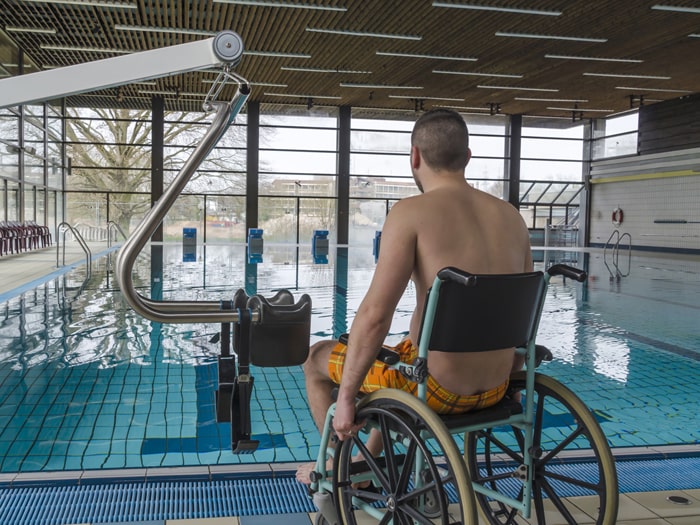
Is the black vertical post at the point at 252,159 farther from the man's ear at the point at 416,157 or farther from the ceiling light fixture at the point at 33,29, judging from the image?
the man's ear at the point at 416,157

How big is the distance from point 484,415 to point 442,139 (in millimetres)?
696

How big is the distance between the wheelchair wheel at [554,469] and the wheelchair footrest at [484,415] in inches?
4.8

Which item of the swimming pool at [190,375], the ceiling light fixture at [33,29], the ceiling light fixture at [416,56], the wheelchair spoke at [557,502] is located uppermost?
the ceiling light fixture at [416,56]

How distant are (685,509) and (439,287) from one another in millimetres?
1295

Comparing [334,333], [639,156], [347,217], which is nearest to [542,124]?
[639,156]

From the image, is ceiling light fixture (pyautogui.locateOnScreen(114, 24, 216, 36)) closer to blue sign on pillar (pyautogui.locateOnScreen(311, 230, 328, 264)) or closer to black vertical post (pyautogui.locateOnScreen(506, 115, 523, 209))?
blue sign on pillar (pyautogui.locateOnScreen(311, 230, 328, 264))

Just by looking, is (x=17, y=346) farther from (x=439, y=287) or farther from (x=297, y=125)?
(x=297, y=125)

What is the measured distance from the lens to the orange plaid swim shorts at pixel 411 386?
1.64 meters

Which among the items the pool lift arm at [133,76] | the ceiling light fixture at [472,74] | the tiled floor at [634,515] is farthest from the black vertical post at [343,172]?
the pool lift arm at [133,76]

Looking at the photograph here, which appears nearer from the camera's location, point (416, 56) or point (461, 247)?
point (461, 247)

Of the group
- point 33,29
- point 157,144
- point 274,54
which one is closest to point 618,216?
point 274,54

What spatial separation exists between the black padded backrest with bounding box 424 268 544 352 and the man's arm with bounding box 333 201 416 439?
0.45 ft

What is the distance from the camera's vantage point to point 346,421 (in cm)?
164

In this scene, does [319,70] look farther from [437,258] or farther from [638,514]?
[437,258]
